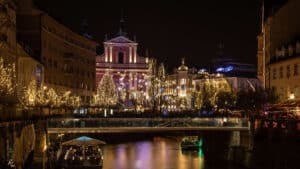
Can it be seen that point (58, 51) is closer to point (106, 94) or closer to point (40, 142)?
point (106, 94)

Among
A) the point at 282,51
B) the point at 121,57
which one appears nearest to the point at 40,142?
the point at 282,51

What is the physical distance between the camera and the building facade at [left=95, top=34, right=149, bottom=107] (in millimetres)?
179125

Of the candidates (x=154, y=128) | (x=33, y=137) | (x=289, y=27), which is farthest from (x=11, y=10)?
(x=289, y=27)

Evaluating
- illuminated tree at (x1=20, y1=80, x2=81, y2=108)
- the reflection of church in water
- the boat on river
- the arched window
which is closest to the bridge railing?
illuminated tree at (x1=20, y1=80, x2=81, y2=108)

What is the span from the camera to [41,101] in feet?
271

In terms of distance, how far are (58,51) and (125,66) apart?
72.7 m

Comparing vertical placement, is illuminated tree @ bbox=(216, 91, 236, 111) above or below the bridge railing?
above

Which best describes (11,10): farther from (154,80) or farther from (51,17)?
(154,80)

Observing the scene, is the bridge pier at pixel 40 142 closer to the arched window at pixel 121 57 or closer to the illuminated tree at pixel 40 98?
the illuminated tree at pixel 40 98

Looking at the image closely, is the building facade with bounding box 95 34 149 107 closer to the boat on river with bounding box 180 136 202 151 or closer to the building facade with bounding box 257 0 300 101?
the boat on river with bounding box 180 136 202 151

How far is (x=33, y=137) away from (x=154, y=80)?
295 feet

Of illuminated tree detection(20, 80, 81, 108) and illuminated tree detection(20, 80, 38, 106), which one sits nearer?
illuminated tree detection(20, 80, 38, 106)

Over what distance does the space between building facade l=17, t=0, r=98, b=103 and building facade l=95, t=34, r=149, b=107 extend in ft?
97.5

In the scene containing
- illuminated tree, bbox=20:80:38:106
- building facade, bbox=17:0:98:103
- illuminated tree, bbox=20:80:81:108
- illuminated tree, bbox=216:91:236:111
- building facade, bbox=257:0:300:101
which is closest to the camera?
illuminated tree, bbox=20:80:38:106
